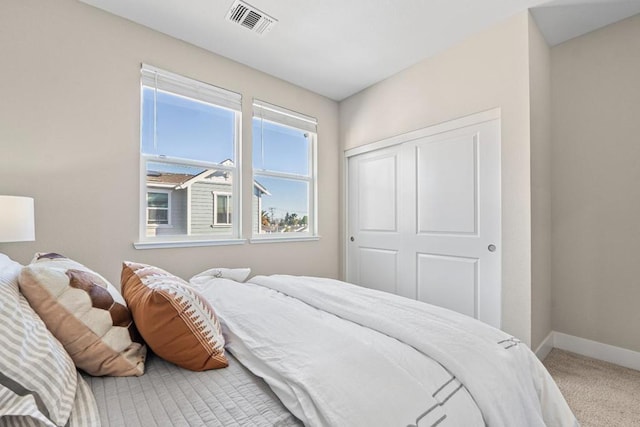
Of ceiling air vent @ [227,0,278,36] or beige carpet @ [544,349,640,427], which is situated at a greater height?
ceiling air vent @ [227,0,278,36]

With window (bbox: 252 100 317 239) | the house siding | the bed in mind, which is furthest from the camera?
window (bbox: 252 100 317 239)

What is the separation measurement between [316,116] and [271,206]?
122 centimetres

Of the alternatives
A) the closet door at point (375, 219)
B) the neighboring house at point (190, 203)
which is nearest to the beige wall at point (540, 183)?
the closet door at point (375, 219)

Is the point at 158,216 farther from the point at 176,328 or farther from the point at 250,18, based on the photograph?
the point at 176,328

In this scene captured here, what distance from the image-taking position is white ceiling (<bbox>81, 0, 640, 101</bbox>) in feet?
6.95

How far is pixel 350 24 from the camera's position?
2.32 m

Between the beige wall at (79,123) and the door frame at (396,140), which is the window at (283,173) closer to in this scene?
the door frame at (396,140)

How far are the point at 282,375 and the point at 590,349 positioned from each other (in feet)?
9.27

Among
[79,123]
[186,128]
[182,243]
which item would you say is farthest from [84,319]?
[186,128]

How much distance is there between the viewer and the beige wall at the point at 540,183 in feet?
7.21

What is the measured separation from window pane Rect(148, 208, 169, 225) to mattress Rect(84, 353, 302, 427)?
5.74ft

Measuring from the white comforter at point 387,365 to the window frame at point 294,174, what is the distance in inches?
70.1

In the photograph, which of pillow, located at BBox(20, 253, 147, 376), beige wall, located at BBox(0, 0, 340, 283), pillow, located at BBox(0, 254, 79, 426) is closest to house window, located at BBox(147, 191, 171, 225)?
beige wall, located at BBox(0, 0, 340, 283)

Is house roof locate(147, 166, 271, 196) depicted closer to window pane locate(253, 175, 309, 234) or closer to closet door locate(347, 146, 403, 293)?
window pane locate(253, 175, 309, 234)
